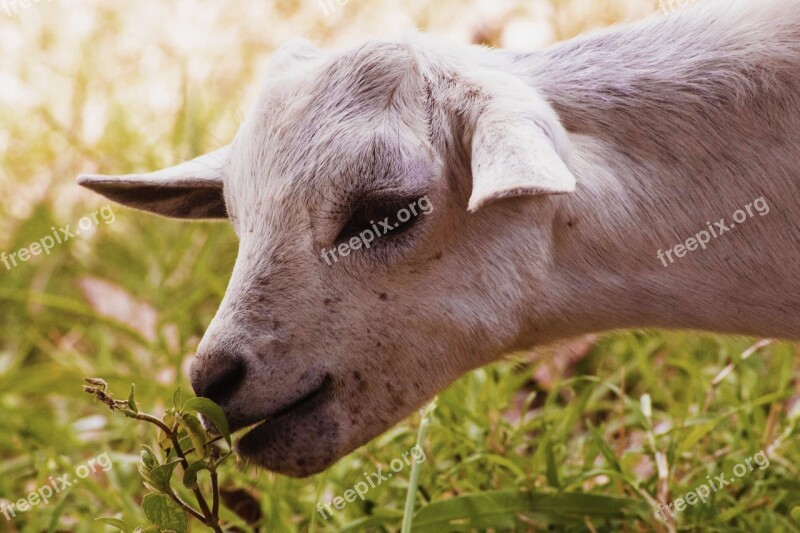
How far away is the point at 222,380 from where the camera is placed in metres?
1.92

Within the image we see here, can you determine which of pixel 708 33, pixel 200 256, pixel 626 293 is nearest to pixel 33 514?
pixel 200 256

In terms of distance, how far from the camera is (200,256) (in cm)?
401

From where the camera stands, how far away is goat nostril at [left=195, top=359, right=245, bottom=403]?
6.27 ft

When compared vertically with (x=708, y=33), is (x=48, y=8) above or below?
above

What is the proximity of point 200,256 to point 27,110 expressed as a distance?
2.22 metres

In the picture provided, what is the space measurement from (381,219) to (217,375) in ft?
1.55

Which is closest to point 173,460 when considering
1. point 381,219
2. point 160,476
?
point 160,476

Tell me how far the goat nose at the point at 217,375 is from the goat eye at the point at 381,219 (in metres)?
0.34

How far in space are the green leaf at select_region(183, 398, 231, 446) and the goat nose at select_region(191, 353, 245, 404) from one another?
0.09 m

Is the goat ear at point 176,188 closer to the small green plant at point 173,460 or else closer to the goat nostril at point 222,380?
the goat nostril at point 222,380

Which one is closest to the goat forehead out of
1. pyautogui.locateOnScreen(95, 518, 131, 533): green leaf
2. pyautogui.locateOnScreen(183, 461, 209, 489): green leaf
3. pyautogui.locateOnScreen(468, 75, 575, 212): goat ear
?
pyautogui.locateOnScreen(468, 75, 575, 212): goat ear

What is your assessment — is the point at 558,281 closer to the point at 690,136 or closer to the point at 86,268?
the point at 690,136

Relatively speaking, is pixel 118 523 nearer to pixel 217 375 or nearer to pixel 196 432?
pixel 196 432

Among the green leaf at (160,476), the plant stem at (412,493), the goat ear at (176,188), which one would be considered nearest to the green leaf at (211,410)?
the green leaf at (160,476)
